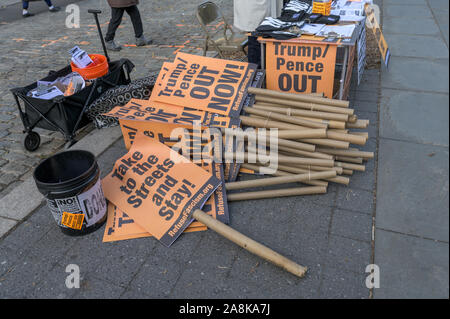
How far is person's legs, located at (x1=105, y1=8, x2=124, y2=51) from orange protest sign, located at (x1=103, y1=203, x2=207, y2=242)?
556cm

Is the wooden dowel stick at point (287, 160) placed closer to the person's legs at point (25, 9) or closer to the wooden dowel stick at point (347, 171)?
the wooden dowel stick at point (347, 171)

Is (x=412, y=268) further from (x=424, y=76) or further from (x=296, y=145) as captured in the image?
(x=296, y=145)

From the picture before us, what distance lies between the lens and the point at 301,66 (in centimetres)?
480

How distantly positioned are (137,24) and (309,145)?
585 cm

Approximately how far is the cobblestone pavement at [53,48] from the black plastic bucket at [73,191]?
1.14 m

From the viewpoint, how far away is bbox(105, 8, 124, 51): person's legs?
7.85 m

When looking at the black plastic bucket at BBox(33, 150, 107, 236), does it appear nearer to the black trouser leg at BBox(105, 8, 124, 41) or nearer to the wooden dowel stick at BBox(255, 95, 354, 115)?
the wooden dowel stick at BBox(255, 95, 354, 115)

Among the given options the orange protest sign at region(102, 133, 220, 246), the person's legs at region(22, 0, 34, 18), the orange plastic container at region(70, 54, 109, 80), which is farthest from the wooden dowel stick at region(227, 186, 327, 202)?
the person's legs at region(22, 0, 34, 18)

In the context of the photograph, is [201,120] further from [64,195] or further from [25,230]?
[25,230]

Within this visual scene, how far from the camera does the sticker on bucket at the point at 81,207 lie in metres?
3.19

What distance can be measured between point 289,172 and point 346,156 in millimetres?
636

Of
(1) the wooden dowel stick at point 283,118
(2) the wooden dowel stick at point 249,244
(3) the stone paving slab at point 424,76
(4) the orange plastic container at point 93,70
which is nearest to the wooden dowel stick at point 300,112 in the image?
(1) the wooden dowel stick at point 283,118

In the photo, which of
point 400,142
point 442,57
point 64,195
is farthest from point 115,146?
point 442,57

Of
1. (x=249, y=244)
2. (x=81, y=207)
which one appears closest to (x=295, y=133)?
→ (x=249, y=244)
